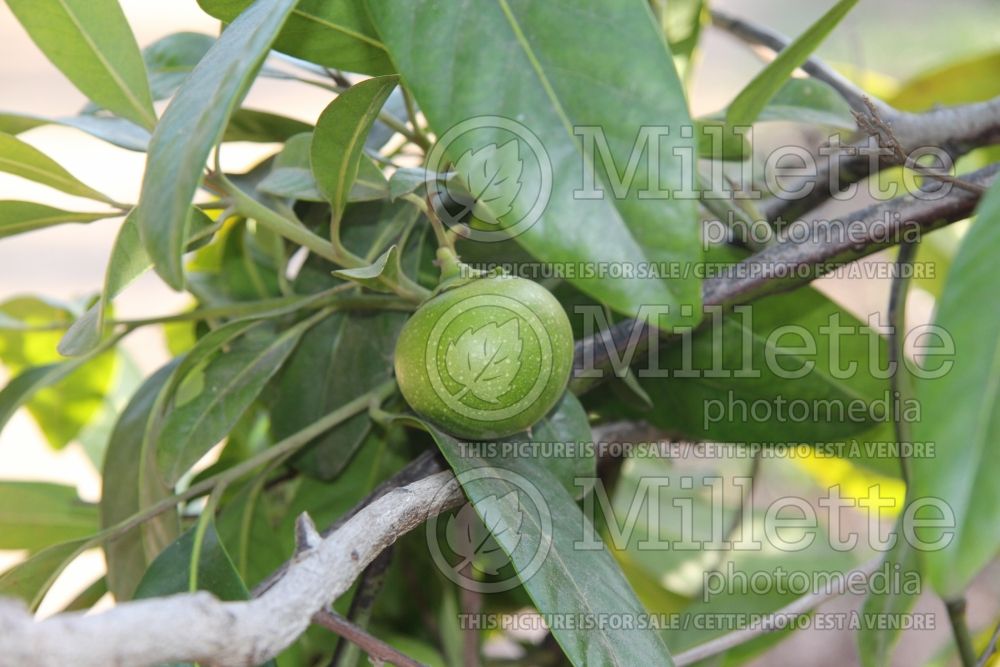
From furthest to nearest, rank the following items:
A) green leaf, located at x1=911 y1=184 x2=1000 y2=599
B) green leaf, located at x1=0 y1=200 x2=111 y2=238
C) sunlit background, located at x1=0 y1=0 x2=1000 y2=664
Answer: sunlit background, located at x1=0 y1=0 x2=1000 y2=664
green leaf, located at x1=0 y1=200 x2=111 y2=238
green leaf, located at x1=911 y1=184 x2=1000 y2=599

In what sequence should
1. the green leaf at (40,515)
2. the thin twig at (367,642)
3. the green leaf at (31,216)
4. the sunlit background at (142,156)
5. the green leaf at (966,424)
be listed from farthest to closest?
the sunlit background at (142,156) → the green leaf at (40,515) → the green leaf at (31,216) → the thin twig at (367,642) → the green leaf at (966,424)

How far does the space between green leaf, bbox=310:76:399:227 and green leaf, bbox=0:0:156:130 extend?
8 cm

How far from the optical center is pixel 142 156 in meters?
1.69

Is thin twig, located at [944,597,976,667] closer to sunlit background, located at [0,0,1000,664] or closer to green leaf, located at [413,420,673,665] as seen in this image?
green leaf, located at [413,420,673,665]

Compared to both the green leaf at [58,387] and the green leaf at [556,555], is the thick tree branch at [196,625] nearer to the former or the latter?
the green leaf at [556,555]

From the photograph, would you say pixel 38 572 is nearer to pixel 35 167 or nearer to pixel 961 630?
pixel 35 167

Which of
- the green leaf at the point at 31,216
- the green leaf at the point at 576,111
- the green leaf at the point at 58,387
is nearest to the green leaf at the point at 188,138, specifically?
the green leaf at the point at 576,111

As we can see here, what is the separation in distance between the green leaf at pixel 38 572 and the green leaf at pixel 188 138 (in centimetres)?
21

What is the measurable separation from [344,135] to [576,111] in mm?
113

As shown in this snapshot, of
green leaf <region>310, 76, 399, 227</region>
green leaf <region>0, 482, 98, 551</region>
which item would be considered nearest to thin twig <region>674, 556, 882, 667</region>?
green leaf <region>310, 76, 399, 227</region>

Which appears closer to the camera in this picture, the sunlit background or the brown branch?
the brown branch

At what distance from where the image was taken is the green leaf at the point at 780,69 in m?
0.39

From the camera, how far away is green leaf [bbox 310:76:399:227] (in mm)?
357

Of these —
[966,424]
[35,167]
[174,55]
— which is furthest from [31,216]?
→ [966,424]
